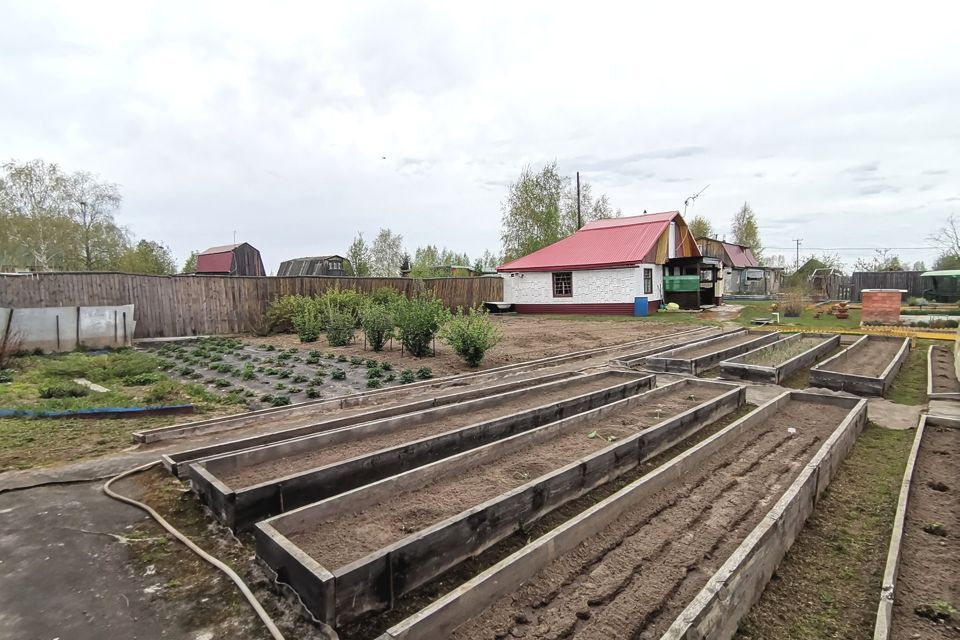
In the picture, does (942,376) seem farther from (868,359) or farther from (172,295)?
(172,295)

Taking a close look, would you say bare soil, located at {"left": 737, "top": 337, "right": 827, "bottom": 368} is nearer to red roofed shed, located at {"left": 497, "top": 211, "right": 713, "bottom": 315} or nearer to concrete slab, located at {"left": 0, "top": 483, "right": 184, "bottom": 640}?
concrete slab, located at {"left": 0, "top": 483, "right": 184, "bottom": 640}

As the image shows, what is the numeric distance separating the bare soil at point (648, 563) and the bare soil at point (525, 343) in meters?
5.22

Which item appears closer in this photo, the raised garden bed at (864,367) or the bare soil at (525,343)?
the raised garden bed at (864,367)

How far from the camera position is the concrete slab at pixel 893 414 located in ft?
17.0

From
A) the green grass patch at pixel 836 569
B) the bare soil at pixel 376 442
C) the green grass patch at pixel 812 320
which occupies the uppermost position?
the green grass patch at pixel 812 320

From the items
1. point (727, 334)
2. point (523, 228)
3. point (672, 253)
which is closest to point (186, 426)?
point (727, 334)

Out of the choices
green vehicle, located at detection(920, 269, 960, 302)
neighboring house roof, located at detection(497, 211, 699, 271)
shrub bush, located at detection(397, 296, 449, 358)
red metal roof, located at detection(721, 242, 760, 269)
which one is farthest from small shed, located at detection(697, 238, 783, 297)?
shrub bush, located at detection(397, 296, 449, 358)

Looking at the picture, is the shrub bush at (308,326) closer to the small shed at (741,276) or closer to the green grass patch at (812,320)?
A: the green grass patch at (812,320)

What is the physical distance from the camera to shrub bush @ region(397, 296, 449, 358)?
30.7 feet

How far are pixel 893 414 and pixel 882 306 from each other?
11.9 m

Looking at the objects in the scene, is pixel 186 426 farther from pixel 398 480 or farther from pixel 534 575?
pixel 534 575

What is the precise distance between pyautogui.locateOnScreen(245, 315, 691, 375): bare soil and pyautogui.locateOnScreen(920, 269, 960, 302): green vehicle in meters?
17.6

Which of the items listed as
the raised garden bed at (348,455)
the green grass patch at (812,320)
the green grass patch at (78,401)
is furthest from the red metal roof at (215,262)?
the raised garden bed at (348,455)

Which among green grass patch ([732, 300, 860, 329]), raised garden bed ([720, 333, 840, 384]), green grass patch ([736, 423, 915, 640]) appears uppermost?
green grass patch ([732, 300, 860, 329])
